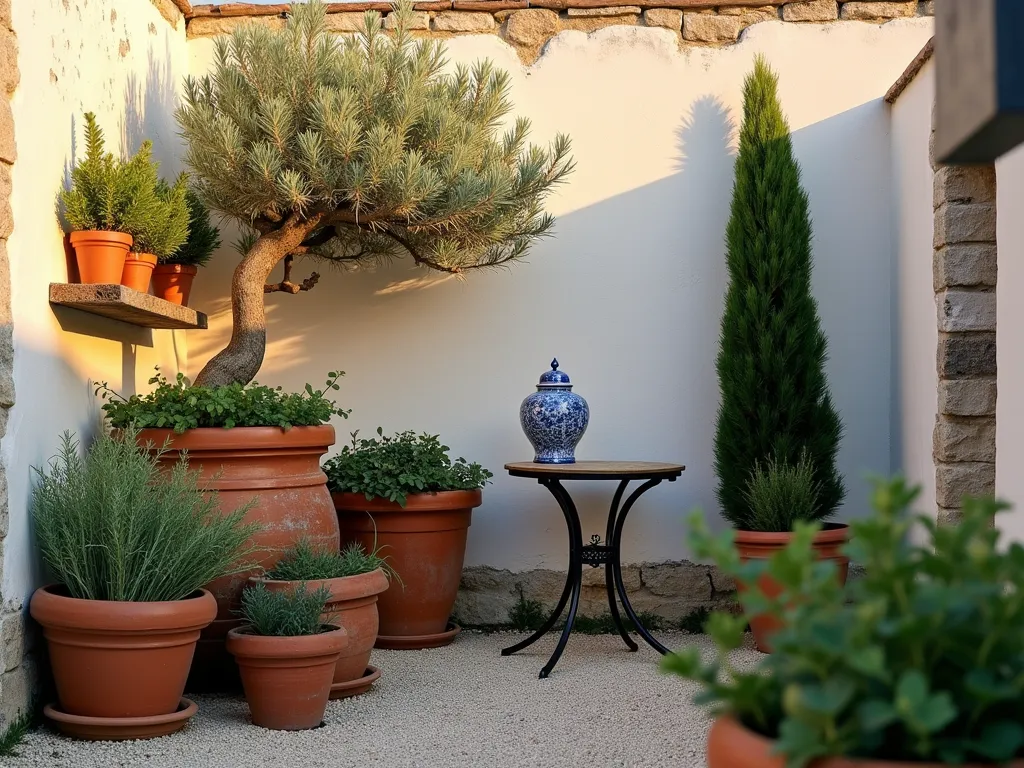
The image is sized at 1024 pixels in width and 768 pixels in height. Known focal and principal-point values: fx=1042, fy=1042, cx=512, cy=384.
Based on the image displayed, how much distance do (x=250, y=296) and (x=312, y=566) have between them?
3.67ft

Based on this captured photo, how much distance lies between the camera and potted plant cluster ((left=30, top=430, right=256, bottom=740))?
103 inches

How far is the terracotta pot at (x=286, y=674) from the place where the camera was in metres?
2.77

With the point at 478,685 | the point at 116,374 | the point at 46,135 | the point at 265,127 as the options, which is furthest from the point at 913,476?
the point at 46,135

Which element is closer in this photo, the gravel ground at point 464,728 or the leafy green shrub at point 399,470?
the gravel ground at point 464,728

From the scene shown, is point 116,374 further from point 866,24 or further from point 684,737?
point 866,24

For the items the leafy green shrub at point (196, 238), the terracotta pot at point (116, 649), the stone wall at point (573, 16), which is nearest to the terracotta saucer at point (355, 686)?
the terracotta pot at point (116, 649)

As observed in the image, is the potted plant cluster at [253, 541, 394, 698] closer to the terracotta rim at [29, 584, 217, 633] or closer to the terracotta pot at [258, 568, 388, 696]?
the terracotta pot at [258, 568, 388, 696]

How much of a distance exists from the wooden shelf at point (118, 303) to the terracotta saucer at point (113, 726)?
1.11m

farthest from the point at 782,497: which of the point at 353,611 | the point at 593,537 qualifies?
the point at 353,611

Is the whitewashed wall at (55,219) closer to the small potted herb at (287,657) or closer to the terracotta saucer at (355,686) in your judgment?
the small potted herb at (287,657)

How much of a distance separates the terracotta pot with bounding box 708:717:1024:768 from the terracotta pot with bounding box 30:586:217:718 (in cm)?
188

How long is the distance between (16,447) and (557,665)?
186 cm

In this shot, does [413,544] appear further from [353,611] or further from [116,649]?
[116,649]

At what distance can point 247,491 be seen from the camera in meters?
3.17
